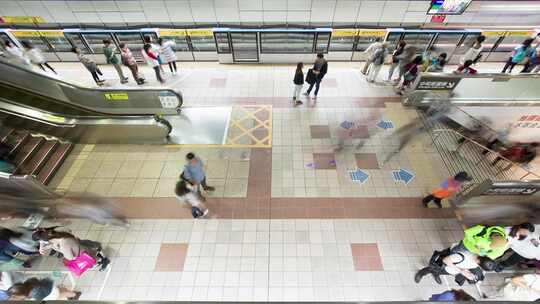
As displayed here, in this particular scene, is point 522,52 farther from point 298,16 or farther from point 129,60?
point 129,60

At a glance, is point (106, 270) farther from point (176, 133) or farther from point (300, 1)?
point (300, 1)

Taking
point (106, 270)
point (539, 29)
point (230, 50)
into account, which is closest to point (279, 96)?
Answer: point (230, 50)

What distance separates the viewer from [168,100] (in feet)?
23.9

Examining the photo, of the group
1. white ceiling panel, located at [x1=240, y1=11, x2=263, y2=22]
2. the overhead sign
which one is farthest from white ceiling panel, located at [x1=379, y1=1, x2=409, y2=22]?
the overhead sign

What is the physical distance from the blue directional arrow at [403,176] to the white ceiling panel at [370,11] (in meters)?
6.70

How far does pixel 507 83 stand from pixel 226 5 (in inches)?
383

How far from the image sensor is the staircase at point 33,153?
6.21 meters

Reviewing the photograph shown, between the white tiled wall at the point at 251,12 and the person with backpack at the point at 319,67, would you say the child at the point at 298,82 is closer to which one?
the person with backpack at the point at 319,67

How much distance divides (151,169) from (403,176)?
259 inches

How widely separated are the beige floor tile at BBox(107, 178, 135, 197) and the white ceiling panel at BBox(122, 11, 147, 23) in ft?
22.9

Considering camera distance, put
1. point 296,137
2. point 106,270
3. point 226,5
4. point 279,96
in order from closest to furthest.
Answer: point 106,270 → point 296,137 → point 279,96 → point 226,5

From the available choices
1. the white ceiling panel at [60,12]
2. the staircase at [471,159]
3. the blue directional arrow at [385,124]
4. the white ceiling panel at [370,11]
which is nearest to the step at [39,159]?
the white ceiling panel at [60,12]

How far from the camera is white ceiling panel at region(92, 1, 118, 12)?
9.39 m

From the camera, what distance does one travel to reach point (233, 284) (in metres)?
4.82
